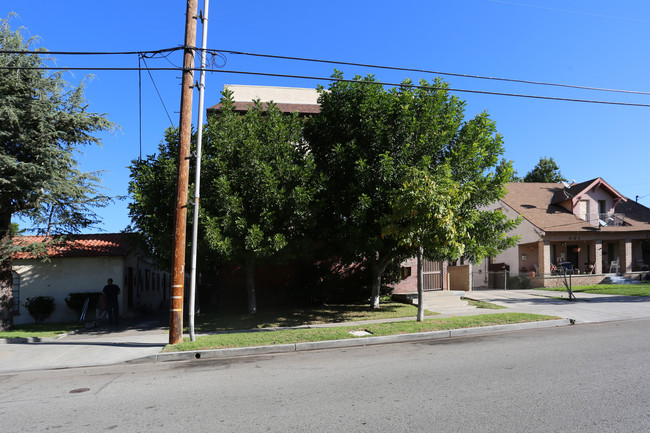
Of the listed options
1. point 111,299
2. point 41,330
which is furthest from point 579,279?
point 41,330

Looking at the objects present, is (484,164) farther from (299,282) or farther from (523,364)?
(299,282)

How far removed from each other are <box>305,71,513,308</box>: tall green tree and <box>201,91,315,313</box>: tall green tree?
3.39 ft

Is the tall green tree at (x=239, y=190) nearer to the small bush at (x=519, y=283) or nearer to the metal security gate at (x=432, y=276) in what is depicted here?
the metal security gate at (x=432, y=276)

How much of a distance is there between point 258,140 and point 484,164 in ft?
23.7

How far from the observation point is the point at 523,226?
27328 mm

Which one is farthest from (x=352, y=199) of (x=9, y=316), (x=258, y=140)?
(x=9, y=316)

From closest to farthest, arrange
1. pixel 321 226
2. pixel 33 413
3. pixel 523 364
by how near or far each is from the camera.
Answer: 1. pixel 33 413
2. pixel 523 364
3. pixel 321 226

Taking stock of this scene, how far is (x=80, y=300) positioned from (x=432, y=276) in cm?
1526

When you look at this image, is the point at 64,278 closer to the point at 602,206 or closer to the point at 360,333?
the point at 360,333

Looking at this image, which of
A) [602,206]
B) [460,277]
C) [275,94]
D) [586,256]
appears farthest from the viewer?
[275,94]

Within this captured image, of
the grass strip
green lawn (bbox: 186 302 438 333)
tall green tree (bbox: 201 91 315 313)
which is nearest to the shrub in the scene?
green lawn (bbox: 186 302 438 333)

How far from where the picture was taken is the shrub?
17.5 m

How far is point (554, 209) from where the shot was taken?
2862cm

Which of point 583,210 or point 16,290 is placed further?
point 583,210
